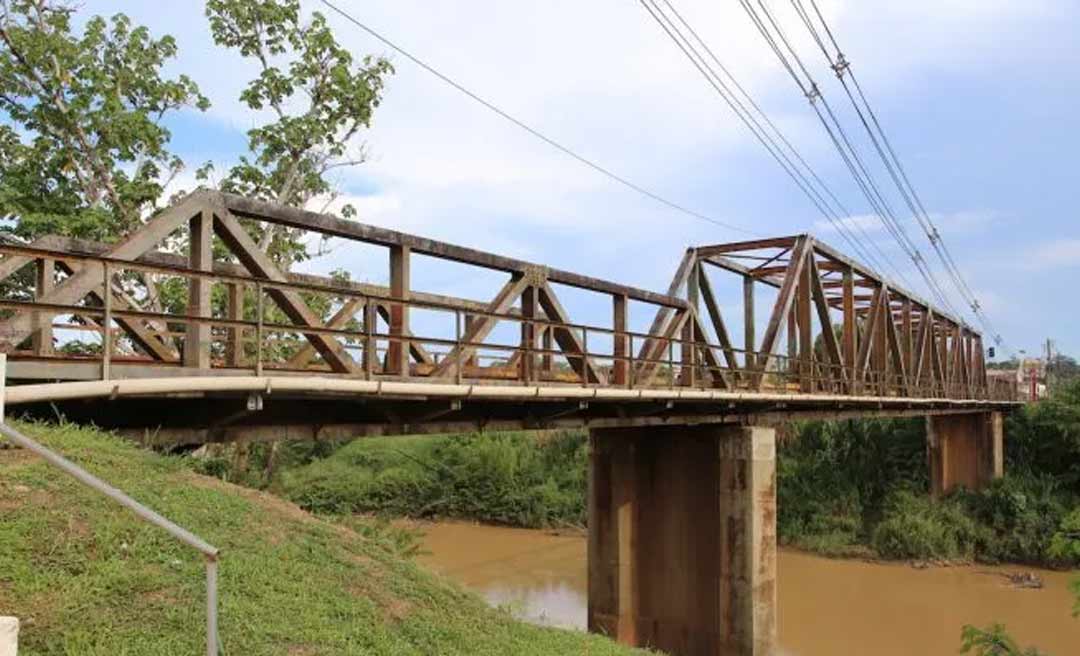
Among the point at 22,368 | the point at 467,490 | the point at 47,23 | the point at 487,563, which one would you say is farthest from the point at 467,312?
the point at 467,490

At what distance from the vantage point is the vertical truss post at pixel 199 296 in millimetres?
7188

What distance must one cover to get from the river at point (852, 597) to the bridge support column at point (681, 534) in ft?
10.7

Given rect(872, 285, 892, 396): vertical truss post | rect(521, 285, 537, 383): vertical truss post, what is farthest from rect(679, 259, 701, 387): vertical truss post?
rect(872, 285, 892, 396): vertical truss post

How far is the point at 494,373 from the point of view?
12492 millimetres

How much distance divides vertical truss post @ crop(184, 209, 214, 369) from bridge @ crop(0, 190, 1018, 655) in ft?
0.06

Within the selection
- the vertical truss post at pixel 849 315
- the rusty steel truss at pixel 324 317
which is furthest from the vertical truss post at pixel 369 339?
the vertical truss post at pixel 849 315

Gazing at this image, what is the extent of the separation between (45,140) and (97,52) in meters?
1.98

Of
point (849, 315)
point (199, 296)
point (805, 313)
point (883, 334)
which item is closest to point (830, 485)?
point (883, 334)

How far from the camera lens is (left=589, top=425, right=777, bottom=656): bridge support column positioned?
16.8m

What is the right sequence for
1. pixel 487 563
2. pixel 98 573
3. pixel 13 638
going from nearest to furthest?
pixel 13 638 < pixel 98 573 < pixel 487 563

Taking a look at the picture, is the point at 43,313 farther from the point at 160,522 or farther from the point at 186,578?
the point at 160,522

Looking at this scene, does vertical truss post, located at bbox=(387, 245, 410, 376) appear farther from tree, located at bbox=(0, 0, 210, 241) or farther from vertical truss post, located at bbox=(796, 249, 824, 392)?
vertical truss post, located at bbox=(796, 249, 824, 392)

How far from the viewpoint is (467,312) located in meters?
9.83

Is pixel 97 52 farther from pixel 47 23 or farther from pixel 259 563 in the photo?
pixel 259 563
